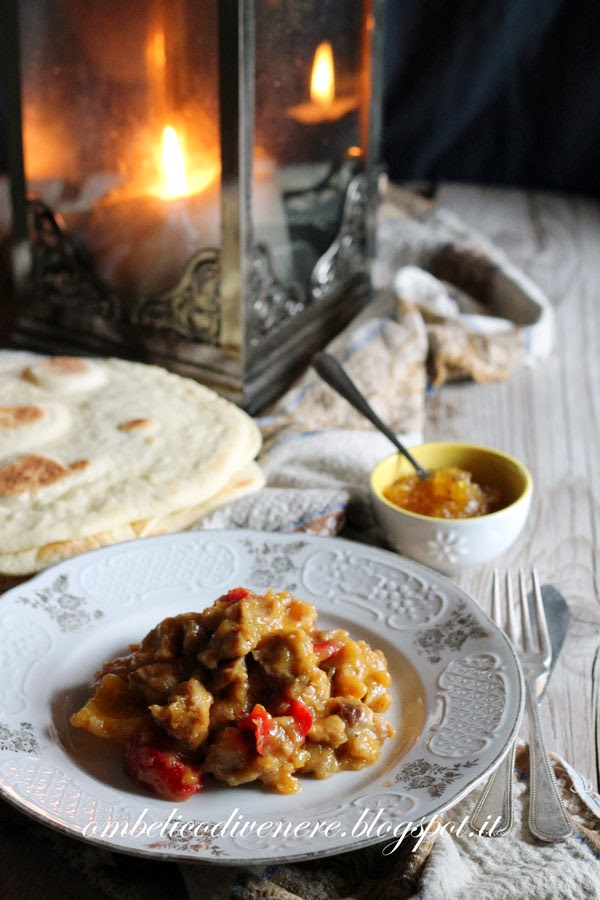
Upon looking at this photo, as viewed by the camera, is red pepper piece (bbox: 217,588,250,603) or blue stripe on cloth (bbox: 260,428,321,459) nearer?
Result: red pepper piece (bbox: 217,588,250,603)

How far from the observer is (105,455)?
171 centimetres

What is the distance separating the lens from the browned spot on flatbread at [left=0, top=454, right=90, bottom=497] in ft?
5.24

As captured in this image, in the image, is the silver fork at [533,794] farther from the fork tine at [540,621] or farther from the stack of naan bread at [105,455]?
the stack of naan bread at [105,455]

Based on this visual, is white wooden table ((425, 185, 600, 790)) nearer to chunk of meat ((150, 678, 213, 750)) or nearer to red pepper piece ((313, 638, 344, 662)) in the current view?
red pepper piece ((313, 638, 344, 662))

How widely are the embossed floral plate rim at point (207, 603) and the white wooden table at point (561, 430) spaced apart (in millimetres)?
191

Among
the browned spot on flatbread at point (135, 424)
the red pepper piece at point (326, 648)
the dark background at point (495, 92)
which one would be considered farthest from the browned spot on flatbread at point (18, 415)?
the dark background at point (495, 92)

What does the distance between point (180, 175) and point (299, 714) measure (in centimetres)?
119

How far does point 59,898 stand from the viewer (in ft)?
3.59

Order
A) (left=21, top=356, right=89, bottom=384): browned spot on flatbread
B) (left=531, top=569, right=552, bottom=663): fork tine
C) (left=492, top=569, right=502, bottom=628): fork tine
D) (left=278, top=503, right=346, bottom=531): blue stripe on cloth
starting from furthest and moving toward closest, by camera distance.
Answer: (left=21, top=356, right=89, bottom=384): browned spot on flatbread → (left=278, top=503, right=346, bottom=531): blue stripe on cloth → (left=492, top=569, right=502, bottom=628): fork tine → (left=531, top=569, right=552, bottom=663): fork tine

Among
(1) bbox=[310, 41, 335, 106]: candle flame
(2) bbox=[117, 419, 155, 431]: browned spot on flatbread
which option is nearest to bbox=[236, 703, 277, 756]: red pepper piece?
(2) bbox=[117, 419, 155, 431]: browned spot on flatbread

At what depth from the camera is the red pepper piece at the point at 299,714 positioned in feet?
3.76

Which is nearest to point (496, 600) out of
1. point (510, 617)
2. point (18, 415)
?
point (510, 617)

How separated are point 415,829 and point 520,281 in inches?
70.8

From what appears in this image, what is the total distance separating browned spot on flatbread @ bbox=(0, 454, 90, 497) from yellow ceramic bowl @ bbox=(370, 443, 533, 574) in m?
0.50
